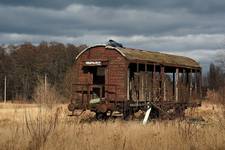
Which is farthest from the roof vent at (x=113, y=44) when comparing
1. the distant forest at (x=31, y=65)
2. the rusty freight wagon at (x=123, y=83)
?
the distant forest at (x=31, y=65)

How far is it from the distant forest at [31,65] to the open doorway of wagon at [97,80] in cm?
6597

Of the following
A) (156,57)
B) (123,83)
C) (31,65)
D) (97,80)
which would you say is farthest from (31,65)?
(123,83)

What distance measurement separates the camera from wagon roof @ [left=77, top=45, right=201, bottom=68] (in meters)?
24.3

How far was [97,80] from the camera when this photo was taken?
2697 cm

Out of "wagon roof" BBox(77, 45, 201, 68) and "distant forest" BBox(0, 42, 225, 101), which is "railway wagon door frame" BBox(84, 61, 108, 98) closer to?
"wagon roof" BBox(77, 45, 201, 68)

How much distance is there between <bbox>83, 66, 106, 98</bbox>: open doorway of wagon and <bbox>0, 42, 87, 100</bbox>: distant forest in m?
66.0

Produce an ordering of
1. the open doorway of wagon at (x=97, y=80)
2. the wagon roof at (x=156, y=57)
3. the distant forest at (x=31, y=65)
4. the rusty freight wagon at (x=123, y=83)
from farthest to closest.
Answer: the distant forest at (x=31, y=65) < the open doorway of wagon at (x=97, y=80) < the wagon roof at (x=156, y=57) < the rusty freight wagon at (x=123, y=83)

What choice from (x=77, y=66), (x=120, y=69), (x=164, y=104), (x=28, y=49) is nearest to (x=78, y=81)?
(x=77, y=66)

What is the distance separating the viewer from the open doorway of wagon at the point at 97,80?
25016mm

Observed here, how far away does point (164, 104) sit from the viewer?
2455 centimetres

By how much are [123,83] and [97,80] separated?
310 cm

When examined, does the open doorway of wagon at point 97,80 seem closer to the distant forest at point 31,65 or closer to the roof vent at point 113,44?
the roof vent at point 113,44

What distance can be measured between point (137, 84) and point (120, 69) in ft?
5.85

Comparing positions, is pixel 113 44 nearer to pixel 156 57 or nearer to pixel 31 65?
pixel 156 57
